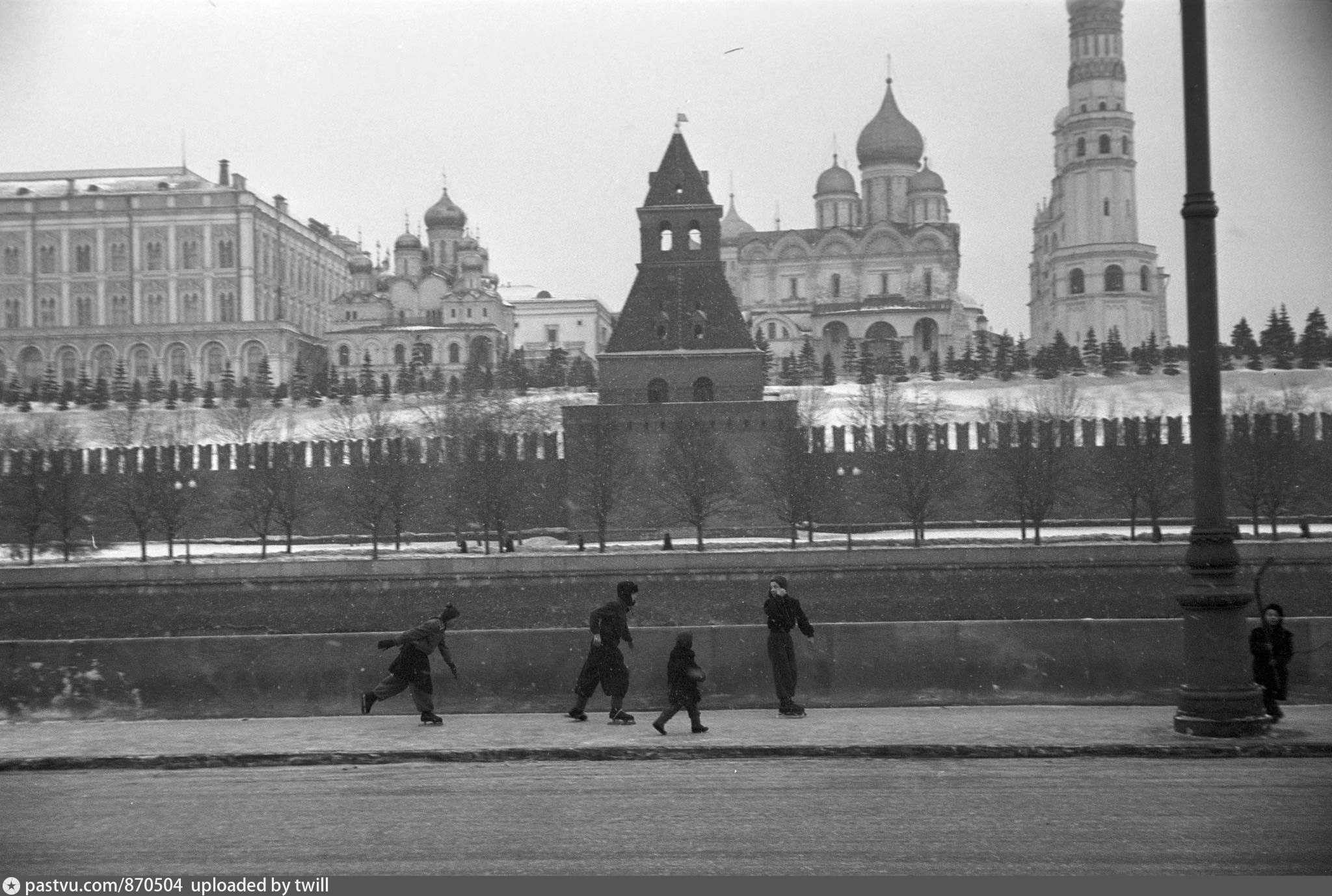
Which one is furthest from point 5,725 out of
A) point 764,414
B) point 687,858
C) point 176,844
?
point 764,414

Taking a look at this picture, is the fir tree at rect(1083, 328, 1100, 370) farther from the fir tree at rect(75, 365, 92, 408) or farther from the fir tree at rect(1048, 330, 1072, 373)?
the fir tree at rect(75, 365, 92, 408)

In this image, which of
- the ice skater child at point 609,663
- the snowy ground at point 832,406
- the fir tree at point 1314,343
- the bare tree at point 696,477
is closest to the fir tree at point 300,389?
the snowy ground at point 832,406

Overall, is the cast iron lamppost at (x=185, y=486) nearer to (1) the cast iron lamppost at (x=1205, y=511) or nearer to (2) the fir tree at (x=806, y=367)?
(2) the fir tree at (x=806, y=367)

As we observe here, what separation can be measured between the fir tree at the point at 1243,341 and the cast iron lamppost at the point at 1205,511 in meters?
48.5

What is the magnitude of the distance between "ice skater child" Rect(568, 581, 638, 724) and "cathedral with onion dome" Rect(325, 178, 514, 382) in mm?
65845

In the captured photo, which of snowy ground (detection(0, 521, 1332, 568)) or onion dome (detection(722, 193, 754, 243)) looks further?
onion dome (detection(722, 193, 754, 243))

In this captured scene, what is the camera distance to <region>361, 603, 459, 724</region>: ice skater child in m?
10.7

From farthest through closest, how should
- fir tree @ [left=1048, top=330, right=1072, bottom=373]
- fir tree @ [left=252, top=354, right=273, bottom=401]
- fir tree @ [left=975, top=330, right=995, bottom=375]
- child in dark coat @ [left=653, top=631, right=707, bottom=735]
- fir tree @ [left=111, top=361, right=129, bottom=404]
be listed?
fir tree @ [left=252, top=354, right=273, bottom=401] < fir tree @ [left=975, top=330, right=995, bottom=375] < fir tree @ [left=1048, top=330, right=1072, bottom=373] < fir tree @ [left=111, top=361, right=129, bottom=404] < child in dark coat @ [left=653, top=631, right=707, bottom=735]

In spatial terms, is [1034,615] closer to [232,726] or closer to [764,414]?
[764,414]

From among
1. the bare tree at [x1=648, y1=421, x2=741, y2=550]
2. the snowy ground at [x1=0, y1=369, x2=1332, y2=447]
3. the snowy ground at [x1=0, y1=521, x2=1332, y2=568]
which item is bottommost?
the snowy ground at [x1=0, y1=521, x2=1332, y2=568]

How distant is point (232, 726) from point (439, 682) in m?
1.43

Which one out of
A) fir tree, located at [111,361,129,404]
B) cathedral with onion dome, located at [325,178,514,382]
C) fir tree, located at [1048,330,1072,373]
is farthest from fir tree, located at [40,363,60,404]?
fir tree, located at [1048,330,1072,373]

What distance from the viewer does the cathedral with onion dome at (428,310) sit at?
80125 millimetres

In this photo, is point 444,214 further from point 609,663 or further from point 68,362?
point 609,663
